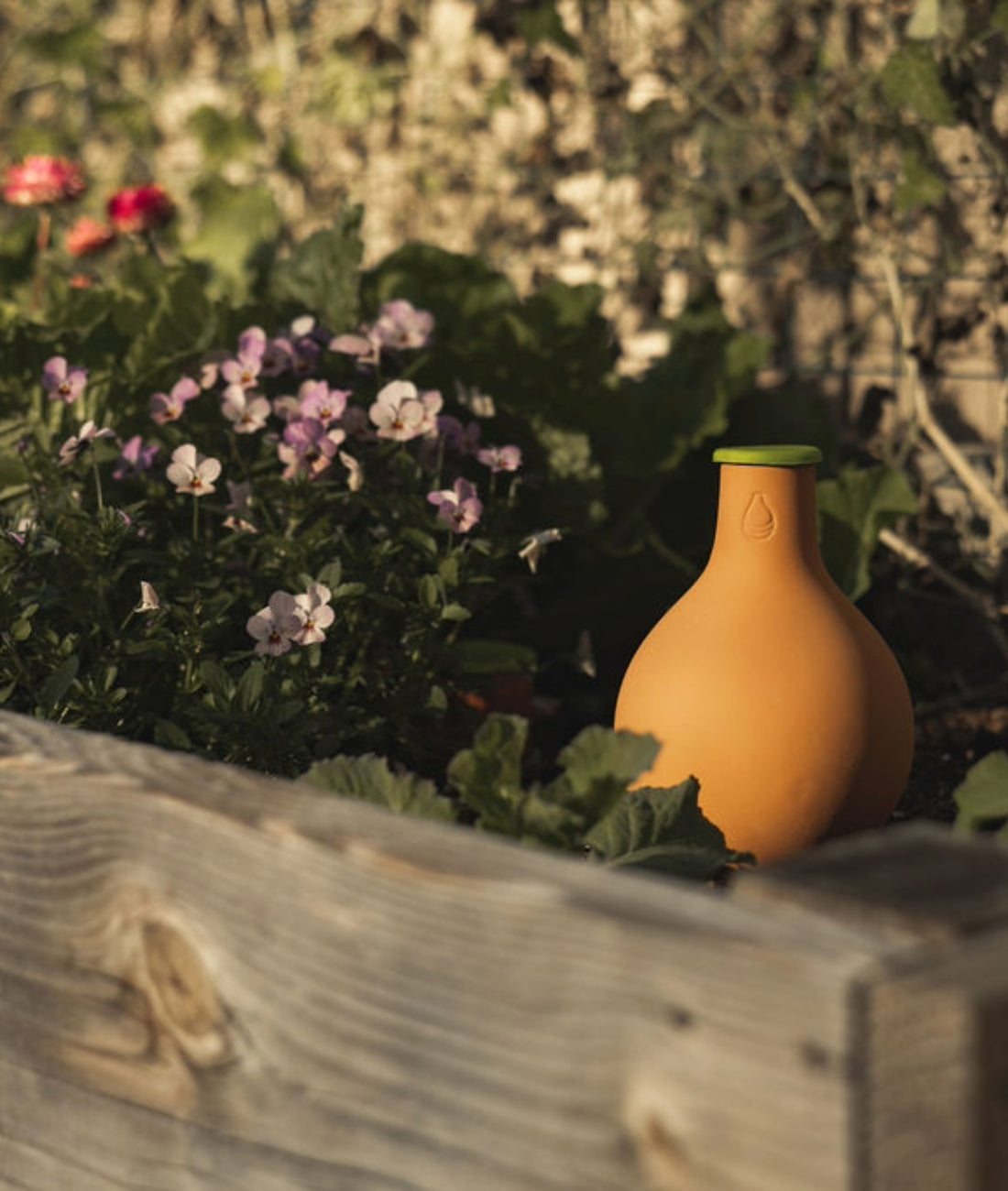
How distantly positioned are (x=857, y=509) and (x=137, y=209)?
5.47 feet

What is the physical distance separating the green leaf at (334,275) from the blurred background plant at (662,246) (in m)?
0.02

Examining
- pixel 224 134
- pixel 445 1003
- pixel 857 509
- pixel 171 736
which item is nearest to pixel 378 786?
pixel 445 1003

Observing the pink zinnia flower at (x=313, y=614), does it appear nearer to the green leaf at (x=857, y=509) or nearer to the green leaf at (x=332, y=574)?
the green leaf at (x=332, y=574)

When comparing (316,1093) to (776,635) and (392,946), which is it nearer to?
(392,946)

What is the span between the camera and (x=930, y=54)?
2850mm

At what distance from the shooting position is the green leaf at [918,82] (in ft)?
9.21

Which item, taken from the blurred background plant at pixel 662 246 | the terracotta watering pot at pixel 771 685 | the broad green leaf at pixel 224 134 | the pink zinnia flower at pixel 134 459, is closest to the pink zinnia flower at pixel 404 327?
the blurred background plant at pixel 662 246

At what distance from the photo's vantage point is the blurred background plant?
2928mm

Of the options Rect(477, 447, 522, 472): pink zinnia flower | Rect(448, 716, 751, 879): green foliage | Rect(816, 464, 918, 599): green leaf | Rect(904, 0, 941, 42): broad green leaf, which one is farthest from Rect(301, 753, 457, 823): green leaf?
Rect(904, 0, 941, 42): broad green leaf

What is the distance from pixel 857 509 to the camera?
9.03 feet

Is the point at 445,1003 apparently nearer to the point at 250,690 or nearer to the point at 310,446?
the point at 250,690

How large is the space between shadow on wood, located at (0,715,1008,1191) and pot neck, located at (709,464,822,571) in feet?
2.37

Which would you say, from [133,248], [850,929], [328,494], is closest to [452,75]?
[133,248]

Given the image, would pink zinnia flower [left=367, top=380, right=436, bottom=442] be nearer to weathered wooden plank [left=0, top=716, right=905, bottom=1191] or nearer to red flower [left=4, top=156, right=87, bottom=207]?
weathered wooden plank [left=0, top=716, right=905, bottom=1191]
